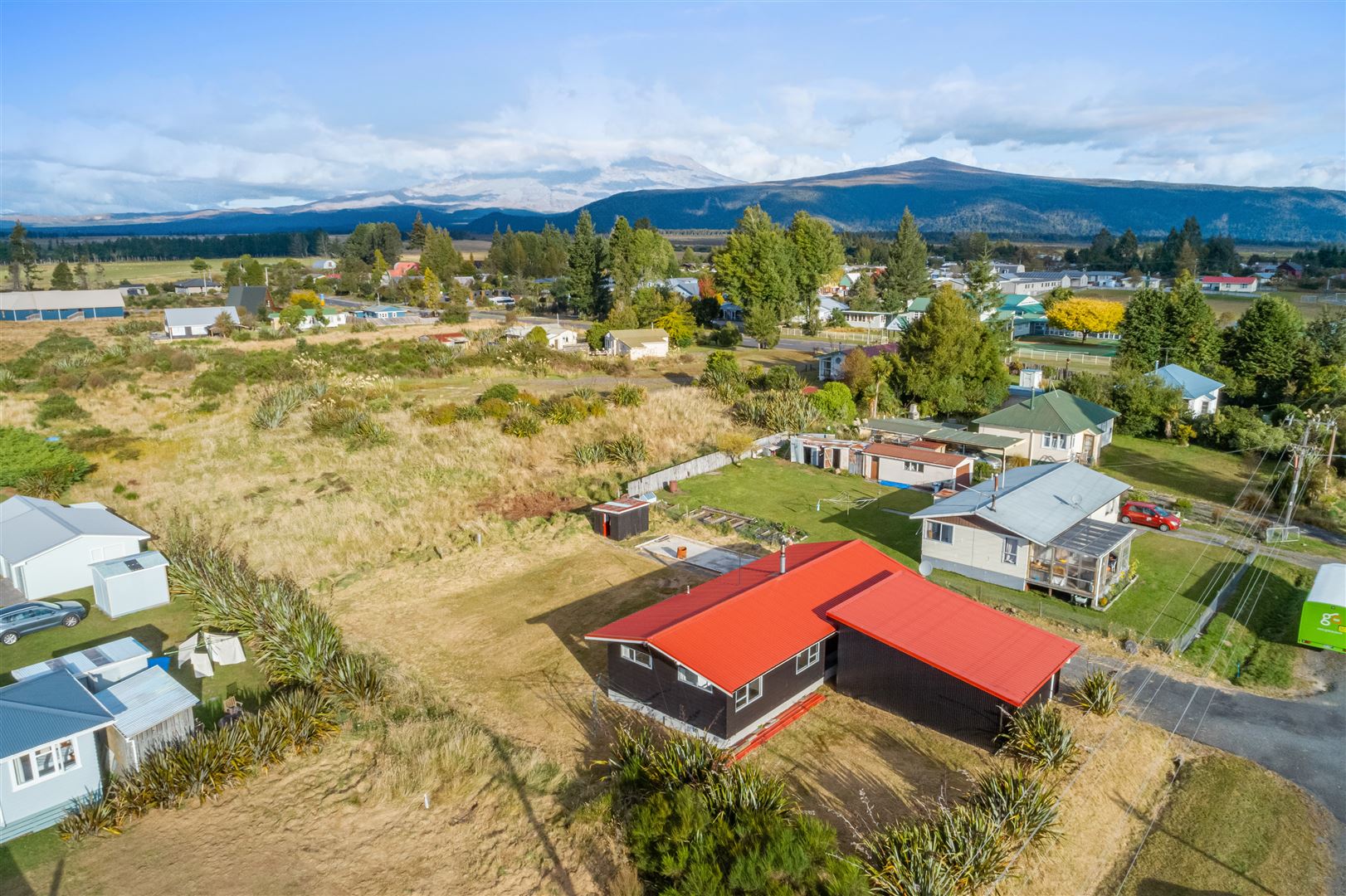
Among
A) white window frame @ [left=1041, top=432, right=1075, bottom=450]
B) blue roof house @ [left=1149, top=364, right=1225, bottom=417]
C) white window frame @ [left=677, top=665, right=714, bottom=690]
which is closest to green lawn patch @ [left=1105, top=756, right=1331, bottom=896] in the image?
white window frame @ [left=677, top=665, right=714, bottom=690]

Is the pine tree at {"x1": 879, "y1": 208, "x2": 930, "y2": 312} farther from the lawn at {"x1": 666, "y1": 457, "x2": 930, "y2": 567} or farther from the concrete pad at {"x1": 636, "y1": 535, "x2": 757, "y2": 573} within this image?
the concrete pad at {"x1": 636, "y1": 535, "x2": 757, "y2": 573}

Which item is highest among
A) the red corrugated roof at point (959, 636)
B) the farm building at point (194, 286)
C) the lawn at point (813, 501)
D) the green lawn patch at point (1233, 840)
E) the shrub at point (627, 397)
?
the farm building at point (194, 286)

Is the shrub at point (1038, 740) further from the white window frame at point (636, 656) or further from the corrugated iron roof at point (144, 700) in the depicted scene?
the corrugated iron roof at point (144, 700)

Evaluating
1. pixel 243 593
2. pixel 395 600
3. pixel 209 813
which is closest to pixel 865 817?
pixel 209 813

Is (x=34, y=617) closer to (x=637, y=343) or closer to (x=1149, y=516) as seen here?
(x=1149, y=516)

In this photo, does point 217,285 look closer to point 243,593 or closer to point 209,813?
point 243,593

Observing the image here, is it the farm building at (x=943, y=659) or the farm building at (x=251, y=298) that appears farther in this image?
the farm building at (x=251, y=298)

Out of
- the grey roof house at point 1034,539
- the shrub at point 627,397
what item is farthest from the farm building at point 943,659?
the shrub at point 627,397
